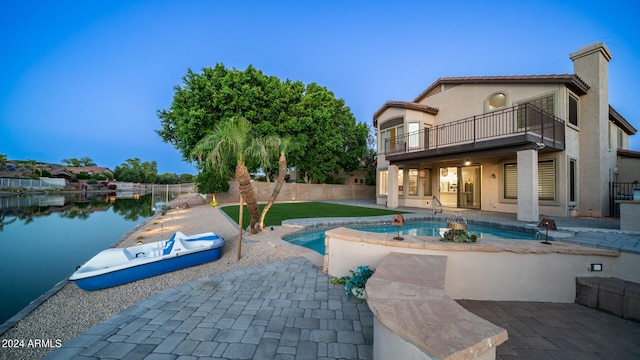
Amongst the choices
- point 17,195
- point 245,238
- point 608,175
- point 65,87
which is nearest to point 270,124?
point 245,238

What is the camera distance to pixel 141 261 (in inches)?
170

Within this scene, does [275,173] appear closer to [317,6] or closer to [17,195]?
[317,6]

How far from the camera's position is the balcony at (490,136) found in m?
9.23

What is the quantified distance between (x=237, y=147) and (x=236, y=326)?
5.19 meters

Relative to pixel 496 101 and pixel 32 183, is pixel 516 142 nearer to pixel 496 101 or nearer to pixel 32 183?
pixel 496 101

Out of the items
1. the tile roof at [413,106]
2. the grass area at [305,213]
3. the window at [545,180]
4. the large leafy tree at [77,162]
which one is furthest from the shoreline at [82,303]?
the large leafy tree at [77,162]

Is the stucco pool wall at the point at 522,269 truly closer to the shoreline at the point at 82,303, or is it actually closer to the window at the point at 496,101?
the shoreline at the point at 82,303

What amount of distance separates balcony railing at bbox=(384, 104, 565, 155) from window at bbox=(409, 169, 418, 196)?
160 cm

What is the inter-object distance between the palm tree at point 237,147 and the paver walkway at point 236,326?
3.73 m

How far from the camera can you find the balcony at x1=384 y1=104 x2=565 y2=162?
9.23m

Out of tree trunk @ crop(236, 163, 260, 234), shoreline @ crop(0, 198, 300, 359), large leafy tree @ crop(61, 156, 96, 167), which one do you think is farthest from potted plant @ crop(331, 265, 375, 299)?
large leafy tree @ crop(61, 156, 96, 167)

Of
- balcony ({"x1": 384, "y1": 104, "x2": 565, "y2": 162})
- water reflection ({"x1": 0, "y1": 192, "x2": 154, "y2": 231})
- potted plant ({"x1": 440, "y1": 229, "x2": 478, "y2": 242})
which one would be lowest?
water reflection ({"x1": 0, "y1": 192, "x2": 154, "y2": 231})

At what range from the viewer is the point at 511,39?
46.0m

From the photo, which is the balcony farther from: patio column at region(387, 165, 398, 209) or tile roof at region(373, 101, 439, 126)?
tile roof at region(373, 101, 439, 126)
